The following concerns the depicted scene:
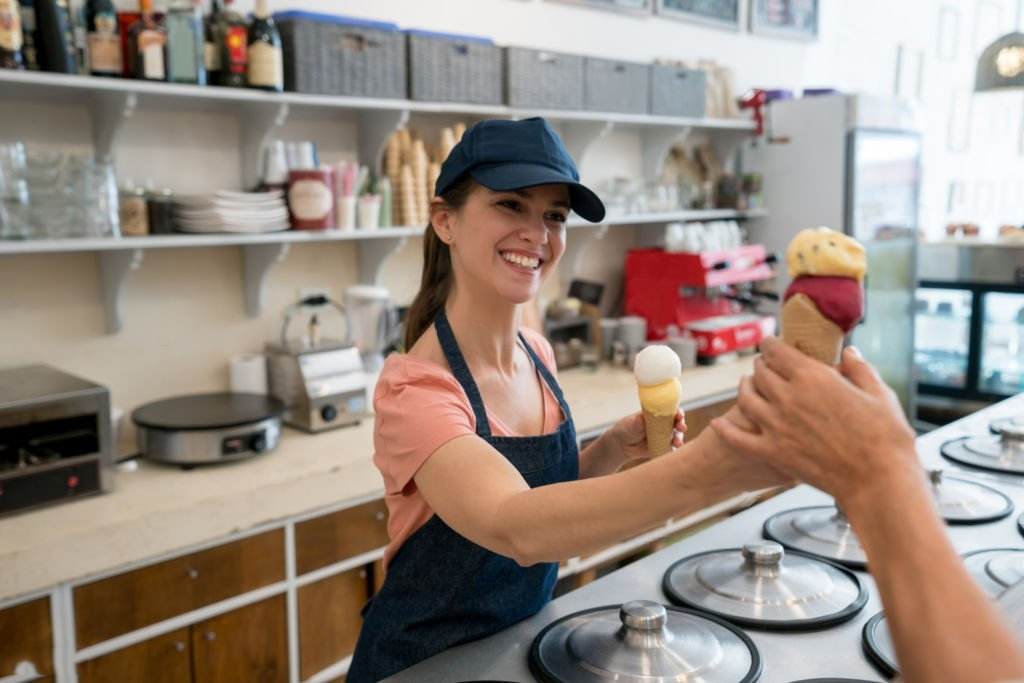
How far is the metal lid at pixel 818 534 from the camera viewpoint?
1.48m

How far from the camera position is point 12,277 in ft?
8.63

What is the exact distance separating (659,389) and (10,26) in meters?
1.97

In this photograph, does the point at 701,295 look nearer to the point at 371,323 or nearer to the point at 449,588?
the point at 371,323

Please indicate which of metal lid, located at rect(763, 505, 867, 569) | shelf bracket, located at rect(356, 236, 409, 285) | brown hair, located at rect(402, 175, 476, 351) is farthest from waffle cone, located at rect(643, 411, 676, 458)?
shelf bracket, located at rect(356, 236, 409, 285)

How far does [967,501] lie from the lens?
5.54 ft

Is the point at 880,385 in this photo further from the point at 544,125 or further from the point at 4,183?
the point at 4,183

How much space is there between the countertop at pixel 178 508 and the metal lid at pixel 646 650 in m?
1.29

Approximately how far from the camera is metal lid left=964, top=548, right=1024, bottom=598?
133 cm

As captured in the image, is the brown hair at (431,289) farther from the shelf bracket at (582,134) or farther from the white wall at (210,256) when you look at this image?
the shelf bracket at (582,134)

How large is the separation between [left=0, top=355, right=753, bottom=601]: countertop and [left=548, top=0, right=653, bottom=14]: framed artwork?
2.36m

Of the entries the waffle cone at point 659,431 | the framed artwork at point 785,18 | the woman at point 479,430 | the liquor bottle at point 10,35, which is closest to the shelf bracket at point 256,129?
the liquor bottle at point 10,35

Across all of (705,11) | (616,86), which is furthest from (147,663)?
(705,11)

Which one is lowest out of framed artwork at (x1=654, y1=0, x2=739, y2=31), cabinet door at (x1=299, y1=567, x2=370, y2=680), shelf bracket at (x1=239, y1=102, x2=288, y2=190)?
cabinet door at (x1=299, y1=567, x2=370, y2=680)

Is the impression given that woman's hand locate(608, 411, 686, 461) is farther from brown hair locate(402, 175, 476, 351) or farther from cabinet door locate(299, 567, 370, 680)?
cabinet door locate(299, 567, 370, 680)
